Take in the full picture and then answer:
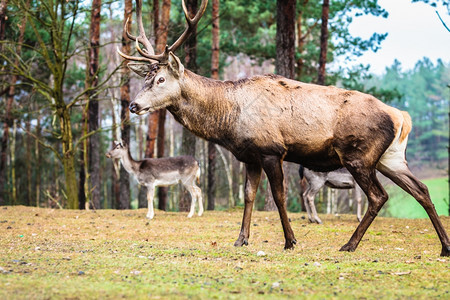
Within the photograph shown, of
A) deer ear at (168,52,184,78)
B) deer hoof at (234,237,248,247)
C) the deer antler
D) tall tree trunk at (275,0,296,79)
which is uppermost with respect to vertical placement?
tall tree trunk at (275,0,296,79)

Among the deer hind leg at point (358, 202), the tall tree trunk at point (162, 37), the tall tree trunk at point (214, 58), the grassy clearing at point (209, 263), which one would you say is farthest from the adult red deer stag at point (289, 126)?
the tall tree trunk at point (214, 58)

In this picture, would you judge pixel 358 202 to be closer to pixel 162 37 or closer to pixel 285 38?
pixel 285 38

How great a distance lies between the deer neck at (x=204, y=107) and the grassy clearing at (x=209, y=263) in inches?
68.2

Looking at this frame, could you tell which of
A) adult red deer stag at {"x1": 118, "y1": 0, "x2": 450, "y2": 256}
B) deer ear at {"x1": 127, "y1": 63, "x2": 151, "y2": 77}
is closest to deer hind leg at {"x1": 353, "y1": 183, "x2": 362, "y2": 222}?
adult red deer stag at {"x1": 118, "y1": 0, "x2": 450, "y2": 256}

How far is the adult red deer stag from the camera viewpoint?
7.05 m

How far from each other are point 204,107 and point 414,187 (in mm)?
3129

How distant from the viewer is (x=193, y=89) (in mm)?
7656

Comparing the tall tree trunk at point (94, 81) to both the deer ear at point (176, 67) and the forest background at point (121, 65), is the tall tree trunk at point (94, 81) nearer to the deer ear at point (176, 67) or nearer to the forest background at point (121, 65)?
the forest background at point (121, 65)

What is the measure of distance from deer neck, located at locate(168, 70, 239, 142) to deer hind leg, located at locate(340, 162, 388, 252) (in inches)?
73.3

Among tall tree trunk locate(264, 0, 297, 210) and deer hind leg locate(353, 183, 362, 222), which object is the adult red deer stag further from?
tall tree trunk locate(264, 0, 297, 210)

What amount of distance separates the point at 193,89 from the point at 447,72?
6182 cm

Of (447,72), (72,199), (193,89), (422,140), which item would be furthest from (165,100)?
(447,72)

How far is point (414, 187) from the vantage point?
6.83 metres

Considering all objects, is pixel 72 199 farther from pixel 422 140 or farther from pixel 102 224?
pixel 422 140
